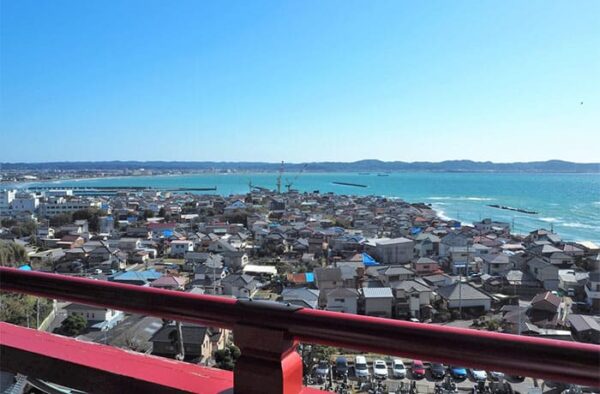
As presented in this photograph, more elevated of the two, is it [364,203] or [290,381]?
[290,381]

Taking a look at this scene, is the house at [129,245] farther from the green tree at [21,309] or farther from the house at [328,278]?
the green tree at [21,309]

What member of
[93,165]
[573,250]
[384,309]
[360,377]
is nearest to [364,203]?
[573,250]

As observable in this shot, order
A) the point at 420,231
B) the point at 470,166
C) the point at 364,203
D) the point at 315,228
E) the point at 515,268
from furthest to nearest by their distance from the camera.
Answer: the point at 470,166
the point at 364,203
the point at 315,228
the point at 420,231
the point at 515,268

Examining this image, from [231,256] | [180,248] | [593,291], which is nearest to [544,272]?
[593,291]

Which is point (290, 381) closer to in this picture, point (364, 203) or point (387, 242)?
point (387, 242)

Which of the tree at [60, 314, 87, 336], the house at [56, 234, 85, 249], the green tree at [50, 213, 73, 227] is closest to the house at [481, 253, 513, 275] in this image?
the tree at [60, 314, 87, 336]

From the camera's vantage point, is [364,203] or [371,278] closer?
[371,278]
